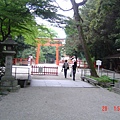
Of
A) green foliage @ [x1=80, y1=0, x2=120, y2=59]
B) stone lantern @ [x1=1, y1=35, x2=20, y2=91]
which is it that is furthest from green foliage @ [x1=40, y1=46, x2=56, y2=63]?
stone lantern @ [x1=1, y1=35, x2=20, y2=91]

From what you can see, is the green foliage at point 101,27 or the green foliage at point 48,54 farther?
the green foliage at point 48,54

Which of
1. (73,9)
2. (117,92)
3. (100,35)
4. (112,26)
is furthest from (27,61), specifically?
(117,92)

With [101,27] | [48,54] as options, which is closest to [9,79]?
[101,27]

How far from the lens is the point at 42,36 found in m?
19.8

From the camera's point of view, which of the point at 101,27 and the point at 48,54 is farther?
the point at 48,54

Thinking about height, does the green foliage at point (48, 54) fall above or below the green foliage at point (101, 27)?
below

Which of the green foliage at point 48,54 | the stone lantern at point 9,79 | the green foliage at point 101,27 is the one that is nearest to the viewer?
the stone lantern at point 9,79

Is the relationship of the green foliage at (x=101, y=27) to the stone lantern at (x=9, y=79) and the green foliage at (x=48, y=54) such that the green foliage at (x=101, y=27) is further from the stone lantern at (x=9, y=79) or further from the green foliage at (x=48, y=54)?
the green foliage at (x=48, y=54)

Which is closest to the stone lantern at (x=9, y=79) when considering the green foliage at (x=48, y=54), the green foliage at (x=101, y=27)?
the green foliage at (x=101, y=27)

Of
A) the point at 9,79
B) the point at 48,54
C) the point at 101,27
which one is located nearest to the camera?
the point at 9,79

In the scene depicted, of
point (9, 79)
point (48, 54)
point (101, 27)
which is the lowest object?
point (9, 79)

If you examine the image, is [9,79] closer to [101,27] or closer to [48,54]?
[101,27]

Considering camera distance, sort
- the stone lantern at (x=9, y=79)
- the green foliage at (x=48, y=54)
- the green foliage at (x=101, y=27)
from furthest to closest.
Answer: the green foliage at (x=48, y=54) → the green foliage at (x=101, y=27) → the stone lantern at (x=9, y=79)

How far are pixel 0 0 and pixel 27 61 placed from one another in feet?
93.4
